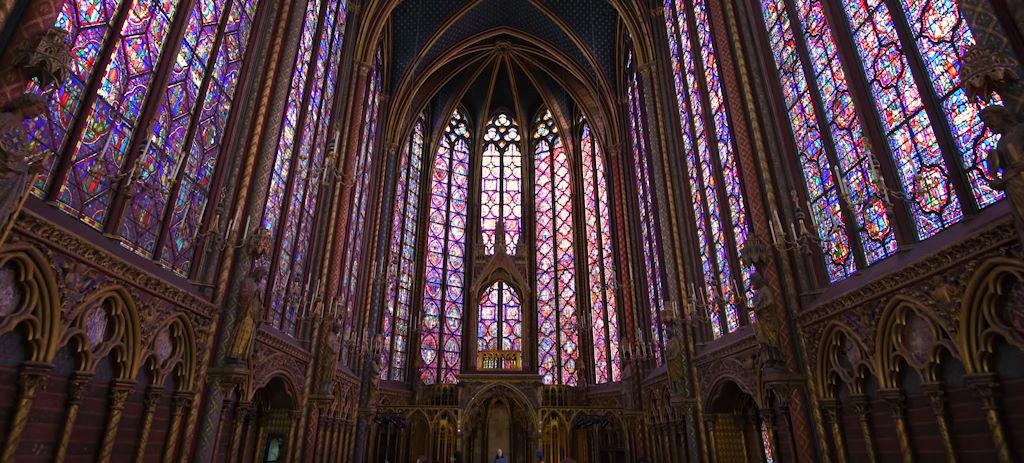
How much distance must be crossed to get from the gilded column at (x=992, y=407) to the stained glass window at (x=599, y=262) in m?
15.0

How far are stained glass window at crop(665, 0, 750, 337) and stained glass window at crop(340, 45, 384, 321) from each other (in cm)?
1000

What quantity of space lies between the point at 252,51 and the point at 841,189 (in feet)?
37.6

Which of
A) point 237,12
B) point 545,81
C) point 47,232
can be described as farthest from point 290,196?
point 545,81

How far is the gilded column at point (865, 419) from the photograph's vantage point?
812 centimetres

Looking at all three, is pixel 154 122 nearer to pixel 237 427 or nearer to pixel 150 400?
pixel 150 400

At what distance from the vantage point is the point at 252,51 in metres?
11.9

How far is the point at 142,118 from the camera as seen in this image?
824 cm

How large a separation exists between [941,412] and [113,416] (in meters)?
10.6

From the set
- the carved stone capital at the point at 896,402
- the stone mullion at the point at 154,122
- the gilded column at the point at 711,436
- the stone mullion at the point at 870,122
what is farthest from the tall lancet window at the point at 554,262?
the stone mullion at the point at 154,122

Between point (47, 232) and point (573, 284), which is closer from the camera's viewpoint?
point (47, 232)

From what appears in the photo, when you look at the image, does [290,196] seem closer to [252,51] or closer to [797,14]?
[252,51]

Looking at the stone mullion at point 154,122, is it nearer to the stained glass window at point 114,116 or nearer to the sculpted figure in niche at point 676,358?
the stained glass window at point 114,116

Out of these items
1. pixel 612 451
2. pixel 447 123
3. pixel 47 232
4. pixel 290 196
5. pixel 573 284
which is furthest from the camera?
pixel 447 123

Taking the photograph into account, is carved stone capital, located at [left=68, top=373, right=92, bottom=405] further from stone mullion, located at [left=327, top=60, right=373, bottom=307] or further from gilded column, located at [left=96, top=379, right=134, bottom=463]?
stone mullion, located at [left=327, top=60, right=373, bottom=307]
